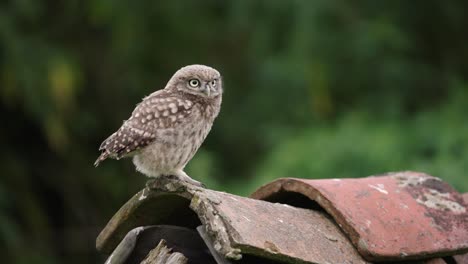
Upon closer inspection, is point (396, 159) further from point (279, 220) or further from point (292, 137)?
point (279, 220)

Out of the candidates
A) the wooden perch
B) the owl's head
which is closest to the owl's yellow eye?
the owl's head

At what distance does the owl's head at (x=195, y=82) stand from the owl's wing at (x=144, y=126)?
0.79ft

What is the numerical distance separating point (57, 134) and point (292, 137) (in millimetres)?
2336

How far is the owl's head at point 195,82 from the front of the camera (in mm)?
4688

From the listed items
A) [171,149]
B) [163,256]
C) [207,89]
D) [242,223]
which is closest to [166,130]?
[171,149]

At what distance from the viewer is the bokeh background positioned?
32.7 ft

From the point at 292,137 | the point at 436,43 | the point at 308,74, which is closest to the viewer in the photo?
the point at 292,137

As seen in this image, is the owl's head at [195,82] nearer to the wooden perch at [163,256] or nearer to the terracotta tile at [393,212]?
the terracotta tile at [393,212]

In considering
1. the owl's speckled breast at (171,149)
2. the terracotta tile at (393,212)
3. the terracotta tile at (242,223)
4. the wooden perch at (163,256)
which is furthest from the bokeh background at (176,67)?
the wooden perch at (163,256)

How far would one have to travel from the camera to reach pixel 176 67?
1141 cm

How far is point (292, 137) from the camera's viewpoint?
373 inches

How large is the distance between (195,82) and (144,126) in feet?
1.56

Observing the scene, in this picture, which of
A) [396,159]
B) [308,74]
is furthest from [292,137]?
[396,159]

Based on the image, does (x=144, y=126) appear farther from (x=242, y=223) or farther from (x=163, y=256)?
(x=242, y=223)
